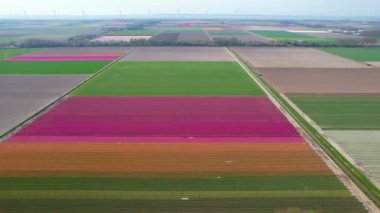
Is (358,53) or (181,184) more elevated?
(358,53)

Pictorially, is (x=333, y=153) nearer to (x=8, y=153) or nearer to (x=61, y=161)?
(x=61, y=161)

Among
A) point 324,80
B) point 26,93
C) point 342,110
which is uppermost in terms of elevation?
point 26,93

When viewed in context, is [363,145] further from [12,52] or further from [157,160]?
[12,52]

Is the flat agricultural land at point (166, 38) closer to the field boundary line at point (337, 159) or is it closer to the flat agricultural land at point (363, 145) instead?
the field boundary line at point (337, 159)

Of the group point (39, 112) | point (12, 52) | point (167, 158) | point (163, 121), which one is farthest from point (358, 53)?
point (12, 52)

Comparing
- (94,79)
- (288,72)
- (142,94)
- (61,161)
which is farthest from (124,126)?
(288,72)

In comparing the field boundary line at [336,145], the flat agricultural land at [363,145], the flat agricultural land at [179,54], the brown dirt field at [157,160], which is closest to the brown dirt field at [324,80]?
the field boundary line at [336,145]

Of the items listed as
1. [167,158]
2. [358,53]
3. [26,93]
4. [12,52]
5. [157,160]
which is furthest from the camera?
[12,52]

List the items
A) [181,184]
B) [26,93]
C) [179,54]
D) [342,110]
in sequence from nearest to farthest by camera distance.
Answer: [181,184] → [342,110] → [26,93] → [179,54]

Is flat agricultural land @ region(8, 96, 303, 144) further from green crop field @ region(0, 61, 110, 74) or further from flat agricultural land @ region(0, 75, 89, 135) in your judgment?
green crop field @ region(0, 61, 110, 74)
